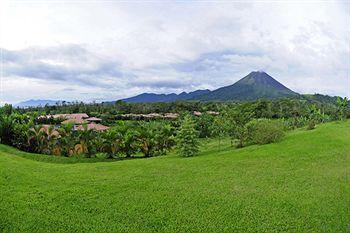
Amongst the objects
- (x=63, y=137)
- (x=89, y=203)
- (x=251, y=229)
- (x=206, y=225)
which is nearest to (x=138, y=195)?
(x=89, y=203)

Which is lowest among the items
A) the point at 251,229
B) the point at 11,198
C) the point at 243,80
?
the point at 251,229

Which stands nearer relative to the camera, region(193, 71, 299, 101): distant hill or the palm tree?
the palm tree

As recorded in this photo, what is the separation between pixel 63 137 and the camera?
20.9 metres

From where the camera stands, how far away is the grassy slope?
26.5ft

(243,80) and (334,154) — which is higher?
(243,80)

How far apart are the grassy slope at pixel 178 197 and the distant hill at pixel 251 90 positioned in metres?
140

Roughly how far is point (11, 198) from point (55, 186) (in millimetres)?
1427

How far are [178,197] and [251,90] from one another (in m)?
161

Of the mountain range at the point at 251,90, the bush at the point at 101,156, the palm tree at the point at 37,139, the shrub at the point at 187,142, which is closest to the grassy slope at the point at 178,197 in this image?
the shrub at the point at 187,142

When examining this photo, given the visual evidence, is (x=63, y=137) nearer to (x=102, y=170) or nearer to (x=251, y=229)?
(x=102, y=170)

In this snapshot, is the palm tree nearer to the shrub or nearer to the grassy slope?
the grassy slope

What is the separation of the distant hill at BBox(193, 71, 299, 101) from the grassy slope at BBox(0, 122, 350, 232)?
140 meters

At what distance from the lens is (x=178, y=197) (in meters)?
9.49

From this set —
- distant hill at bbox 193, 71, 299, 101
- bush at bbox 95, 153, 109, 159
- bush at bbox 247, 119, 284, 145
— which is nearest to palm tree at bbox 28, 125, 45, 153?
bush at bbox 95, 153, 109, 159
